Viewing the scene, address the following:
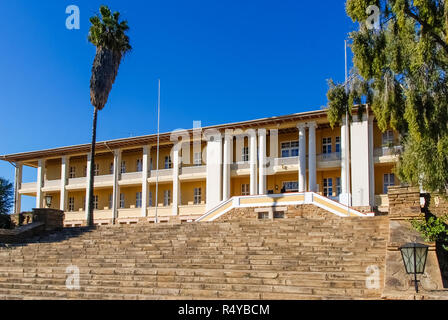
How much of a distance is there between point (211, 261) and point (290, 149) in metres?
20.3

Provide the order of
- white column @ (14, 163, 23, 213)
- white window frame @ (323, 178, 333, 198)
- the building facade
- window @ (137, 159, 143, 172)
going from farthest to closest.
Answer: white column @ (14, 163, 23, 213) < window @ (137, 159, 143, 172) < white window frame @ (323, 178, 333, 198) < the building facade

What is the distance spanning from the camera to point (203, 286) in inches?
463

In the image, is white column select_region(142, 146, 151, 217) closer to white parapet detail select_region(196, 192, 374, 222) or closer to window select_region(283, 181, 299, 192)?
window select_region(283, 181, 299, 192)

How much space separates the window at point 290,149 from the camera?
3288cm

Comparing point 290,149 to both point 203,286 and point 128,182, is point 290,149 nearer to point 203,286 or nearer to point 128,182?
point 128,182

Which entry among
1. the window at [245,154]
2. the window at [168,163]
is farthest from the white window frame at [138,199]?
the window at [245,154]

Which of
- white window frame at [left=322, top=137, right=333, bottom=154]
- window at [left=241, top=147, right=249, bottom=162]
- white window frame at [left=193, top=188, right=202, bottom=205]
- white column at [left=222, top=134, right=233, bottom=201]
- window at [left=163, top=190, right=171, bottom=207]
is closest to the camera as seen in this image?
white window frame at [left=322, top=137, right=333, bottom=154]

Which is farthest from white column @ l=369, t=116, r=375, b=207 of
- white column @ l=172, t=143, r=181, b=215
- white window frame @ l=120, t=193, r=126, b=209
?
white window frame @ l=120, t=193, r=126, b=209

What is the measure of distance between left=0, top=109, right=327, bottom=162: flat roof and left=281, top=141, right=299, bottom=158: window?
308cm

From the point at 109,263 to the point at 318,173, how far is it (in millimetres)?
19878

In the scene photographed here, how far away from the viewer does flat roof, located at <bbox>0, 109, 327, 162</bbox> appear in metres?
29.6

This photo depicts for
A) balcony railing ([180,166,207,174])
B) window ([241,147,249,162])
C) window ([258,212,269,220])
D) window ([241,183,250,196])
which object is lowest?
window ([258,212,269,220])

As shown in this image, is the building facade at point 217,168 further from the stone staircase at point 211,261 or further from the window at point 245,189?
the stone staircase at point 211,261

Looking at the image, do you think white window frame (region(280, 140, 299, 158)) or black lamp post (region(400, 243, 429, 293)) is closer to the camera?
black lamp post (region(400, 243, 429, 293))
